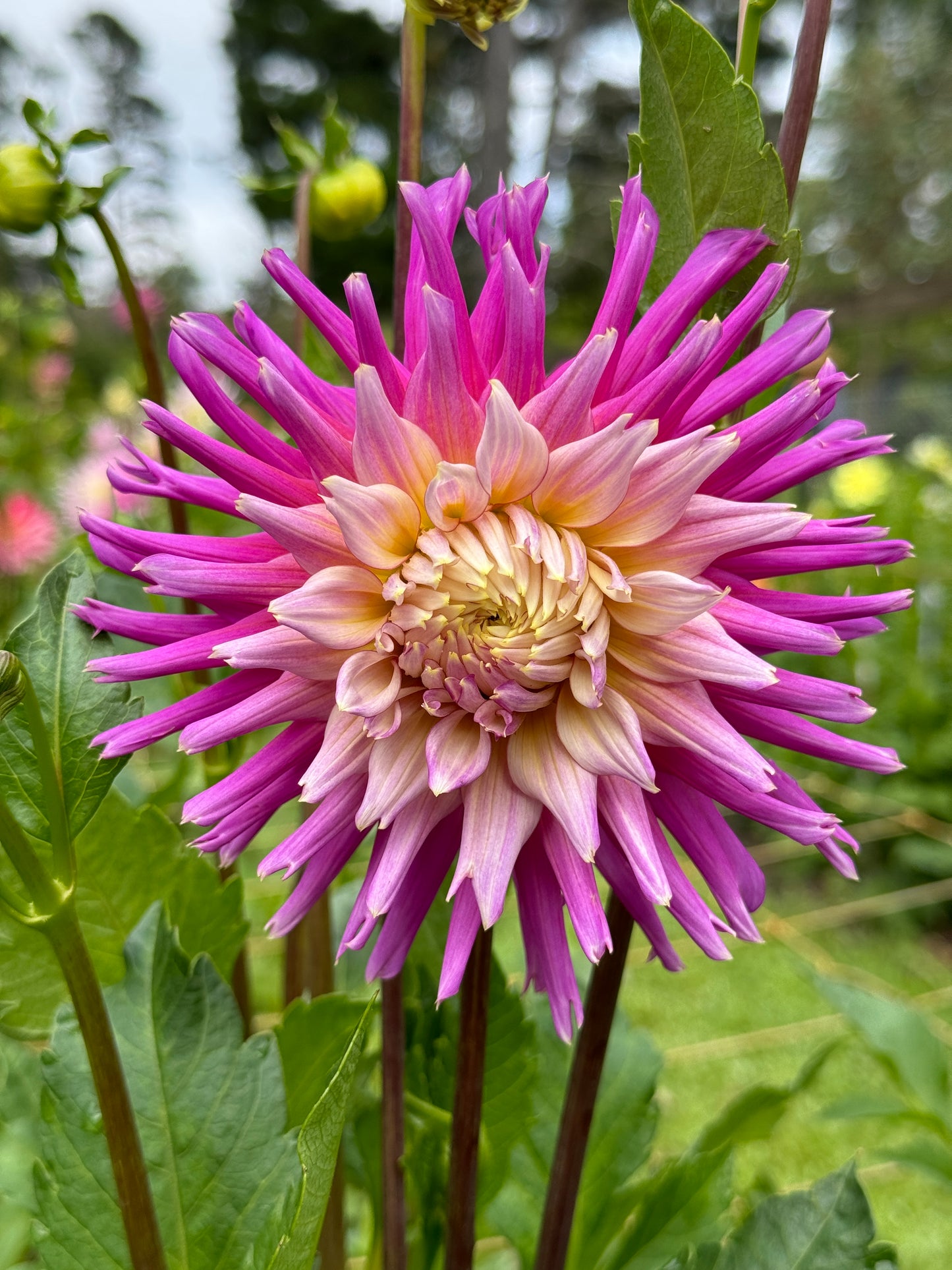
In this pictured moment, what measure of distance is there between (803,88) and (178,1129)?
0.52 m

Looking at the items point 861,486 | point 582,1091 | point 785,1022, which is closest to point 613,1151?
point 582,1091

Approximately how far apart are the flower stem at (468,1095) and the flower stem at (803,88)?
0.31m

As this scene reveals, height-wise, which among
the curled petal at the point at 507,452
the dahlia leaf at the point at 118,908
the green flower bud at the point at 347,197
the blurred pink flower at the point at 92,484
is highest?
the green flower bud at the point at 347,197

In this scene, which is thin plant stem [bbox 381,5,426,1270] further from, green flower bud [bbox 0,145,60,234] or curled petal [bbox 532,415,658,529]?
green flower bud [bbox 0,145,60,234]

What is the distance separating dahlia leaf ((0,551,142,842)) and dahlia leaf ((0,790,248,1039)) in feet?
0.52

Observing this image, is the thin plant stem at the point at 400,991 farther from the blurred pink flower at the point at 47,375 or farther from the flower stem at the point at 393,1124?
the blurred pink flower at the point at 47,375

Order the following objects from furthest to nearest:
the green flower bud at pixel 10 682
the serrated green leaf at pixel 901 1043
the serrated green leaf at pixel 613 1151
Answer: the serrated green leaf at pixel 901 1043, the serrated green leaf at pixel 613 1151, the green flower bud at pixel 10 682

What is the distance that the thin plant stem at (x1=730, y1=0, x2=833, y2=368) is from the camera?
377mm

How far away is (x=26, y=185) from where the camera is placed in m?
0.58

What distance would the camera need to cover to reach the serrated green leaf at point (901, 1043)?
2.43ft

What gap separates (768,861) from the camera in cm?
248

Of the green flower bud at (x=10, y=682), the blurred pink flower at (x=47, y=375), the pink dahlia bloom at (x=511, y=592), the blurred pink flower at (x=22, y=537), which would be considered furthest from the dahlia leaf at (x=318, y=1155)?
the blurred pink flower at (x=47, y=375)

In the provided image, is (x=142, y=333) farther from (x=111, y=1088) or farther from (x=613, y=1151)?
(x=613, y=1151)

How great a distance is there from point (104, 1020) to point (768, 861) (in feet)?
7.70
